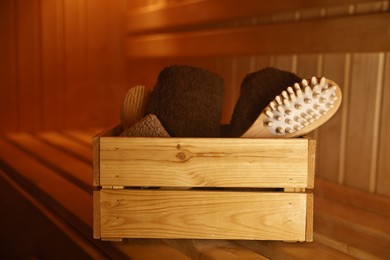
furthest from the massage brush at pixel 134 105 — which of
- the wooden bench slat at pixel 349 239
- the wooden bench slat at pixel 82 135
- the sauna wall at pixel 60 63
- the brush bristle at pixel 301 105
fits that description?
the sauna wall at pixel 60 63

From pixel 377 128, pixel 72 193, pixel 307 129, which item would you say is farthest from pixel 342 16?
pixel 72 193

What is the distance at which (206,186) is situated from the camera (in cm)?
95

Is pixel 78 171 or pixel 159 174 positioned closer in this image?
pixel 159 174

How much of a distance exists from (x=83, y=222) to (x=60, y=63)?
4.50 ft

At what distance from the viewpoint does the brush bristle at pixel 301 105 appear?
92 cm

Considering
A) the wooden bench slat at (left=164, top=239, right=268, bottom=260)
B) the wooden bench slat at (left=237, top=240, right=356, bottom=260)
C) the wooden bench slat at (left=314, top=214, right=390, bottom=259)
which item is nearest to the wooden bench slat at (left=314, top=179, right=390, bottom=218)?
the wooden bench slat at (left=314, top=214, right=390, bottom=259)

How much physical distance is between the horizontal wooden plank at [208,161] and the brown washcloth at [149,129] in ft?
0.18

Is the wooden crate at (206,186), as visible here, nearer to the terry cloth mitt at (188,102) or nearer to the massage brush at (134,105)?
the terry cloth mitt at (188,102)

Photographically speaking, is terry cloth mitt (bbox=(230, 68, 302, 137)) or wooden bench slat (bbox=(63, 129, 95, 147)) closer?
terry cloth mitt (bbox=(230, 68, 302, 137))

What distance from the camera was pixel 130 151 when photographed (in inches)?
37.3

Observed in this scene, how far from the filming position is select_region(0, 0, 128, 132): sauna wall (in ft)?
7.54

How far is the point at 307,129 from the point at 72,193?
68cm

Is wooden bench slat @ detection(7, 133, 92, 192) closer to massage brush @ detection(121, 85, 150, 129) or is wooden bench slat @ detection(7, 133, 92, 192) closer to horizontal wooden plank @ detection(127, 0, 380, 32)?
massage brush @ detection(121, 85, 150, 129)

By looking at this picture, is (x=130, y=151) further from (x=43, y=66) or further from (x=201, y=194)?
(x=43, y=66)
